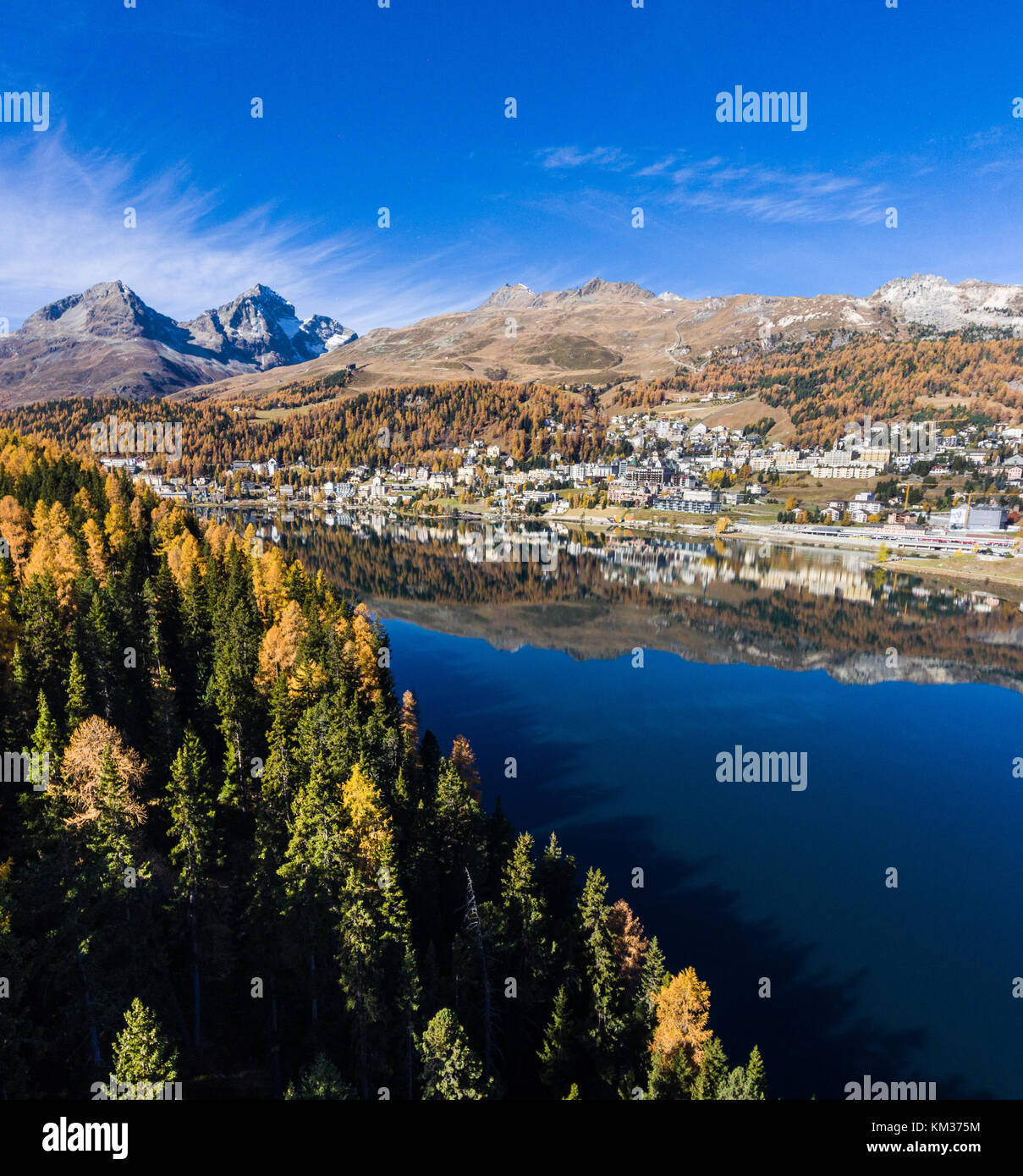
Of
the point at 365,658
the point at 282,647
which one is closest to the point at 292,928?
the point at 365,658

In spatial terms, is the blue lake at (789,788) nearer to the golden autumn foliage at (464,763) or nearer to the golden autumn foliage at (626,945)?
the golden autumn foliage at (464,763)

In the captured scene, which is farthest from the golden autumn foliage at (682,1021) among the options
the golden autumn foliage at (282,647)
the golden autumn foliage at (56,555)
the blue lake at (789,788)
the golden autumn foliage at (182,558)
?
the golden autumn foliage at (182,558)

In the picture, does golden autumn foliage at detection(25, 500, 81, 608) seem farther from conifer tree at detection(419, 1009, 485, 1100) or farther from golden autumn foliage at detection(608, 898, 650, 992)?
golden autumn foliage at detection(608, 898, 650, 992)

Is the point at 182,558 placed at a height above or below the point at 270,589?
above

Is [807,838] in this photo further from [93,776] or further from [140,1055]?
[93,776]
